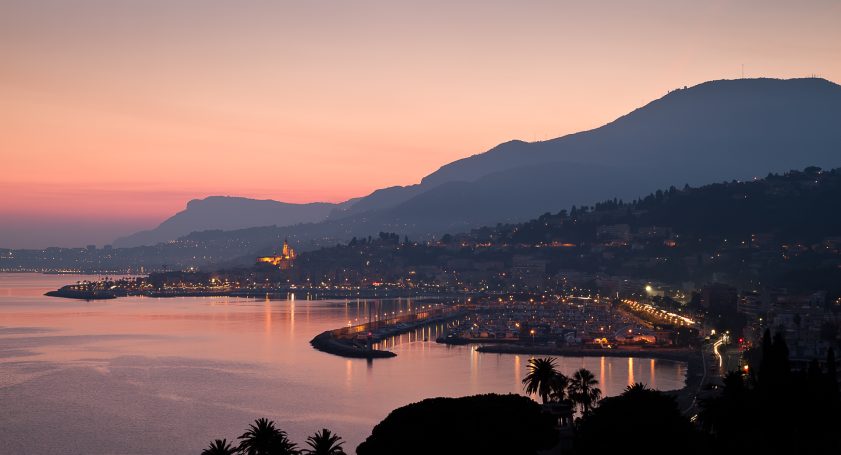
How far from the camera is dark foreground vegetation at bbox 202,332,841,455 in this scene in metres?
14.7

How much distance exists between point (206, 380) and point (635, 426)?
24927mm

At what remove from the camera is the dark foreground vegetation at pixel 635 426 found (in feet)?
48.4

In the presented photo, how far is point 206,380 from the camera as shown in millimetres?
36812

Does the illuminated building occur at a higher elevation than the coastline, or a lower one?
higher

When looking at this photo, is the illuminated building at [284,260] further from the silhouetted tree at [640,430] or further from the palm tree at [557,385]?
the silhouetted tree at [640,430]

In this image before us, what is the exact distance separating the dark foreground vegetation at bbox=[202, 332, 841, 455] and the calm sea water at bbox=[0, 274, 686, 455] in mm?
8082

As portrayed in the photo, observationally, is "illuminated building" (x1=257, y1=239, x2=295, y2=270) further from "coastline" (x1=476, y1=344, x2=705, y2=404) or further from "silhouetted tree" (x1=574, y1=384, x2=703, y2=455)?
"silhouetted tree" (x1=574, y1=384, x2=703, y2=455)

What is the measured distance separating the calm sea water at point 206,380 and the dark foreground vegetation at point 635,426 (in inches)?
318

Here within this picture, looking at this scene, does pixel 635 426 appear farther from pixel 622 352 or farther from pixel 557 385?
pixel 622 352

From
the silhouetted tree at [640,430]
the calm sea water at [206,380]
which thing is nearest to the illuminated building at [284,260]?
the calm sea water at [206,380]

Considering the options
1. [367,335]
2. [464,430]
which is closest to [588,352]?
[367,335]

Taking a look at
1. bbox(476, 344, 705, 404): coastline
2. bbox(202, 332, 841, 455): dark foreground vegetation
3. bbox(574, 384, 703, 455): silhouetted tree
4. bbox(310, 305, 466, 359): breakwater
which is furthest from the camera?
bbox(310, 305, 466, 359): breakwater

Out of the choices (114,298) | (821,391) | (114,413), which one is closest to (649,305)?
(114,413)

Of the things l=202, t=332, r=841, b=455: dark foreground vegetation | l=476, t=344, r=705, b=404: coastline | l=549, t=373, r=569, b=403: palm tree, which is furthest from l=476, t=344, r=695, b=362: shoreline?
l=202, t=332, r=841, b=455: dark foreground vegetation
